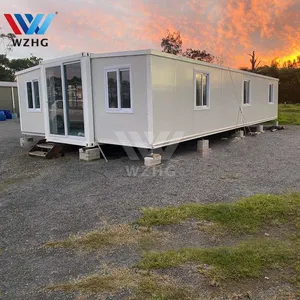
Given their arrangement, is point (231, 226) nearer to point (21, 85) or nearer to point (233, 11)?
point (21, 85)

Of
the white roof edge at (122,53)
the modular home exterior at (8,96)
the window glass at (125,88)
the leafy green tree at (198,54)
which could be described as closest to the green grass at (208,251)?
the window glass at (125,88)

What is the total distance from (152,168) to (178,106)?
190 centimetres

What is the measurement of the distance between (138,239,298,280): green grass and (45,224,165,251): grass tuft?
362 millimetres

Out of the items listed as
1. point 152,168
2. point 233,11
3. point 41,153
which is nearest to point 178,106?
point 152,168

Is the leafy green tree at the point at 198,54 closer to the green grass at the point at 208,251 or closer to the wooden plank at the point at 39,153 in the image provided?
the wooden plank at the point at 39,153

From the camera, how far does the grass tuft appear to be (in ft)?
10.9

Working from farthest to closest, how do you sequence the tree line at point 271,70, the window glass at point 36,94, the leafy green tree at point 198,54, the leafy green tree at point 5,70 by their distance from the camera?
the leafy green tree at point 5,70, the leafy green tree at point 198,54, the tree line at point 271,70, the window glass at point 36,94

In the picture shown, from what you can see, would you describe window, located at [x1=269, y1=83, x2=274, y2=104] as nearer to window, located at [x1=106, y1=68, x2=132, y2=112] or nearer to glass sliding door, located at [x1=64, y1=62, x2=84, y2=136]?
window, located at [x1=106, y1=68, x2=132, y2=112]

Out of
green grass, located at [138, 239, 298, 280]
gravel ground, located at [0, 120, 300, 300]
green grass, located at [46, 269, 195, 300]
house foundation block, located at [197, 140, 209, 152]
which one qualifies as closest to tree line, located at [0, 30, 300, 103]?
house foundation block, located at [197, 140, 209, 152]

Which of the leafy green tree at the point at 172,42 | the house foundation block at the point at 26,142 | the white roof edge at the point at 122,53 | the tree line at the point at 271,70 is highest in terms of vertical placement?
the leafy green tree at the point at 172,42

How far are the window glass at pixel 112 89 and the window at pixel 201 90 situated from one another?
2.52 metres

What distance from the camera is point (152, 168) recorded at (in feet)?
22.7

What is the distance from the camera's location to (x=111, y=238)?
346cm

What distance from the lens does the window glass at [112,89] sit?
729 centimetres
